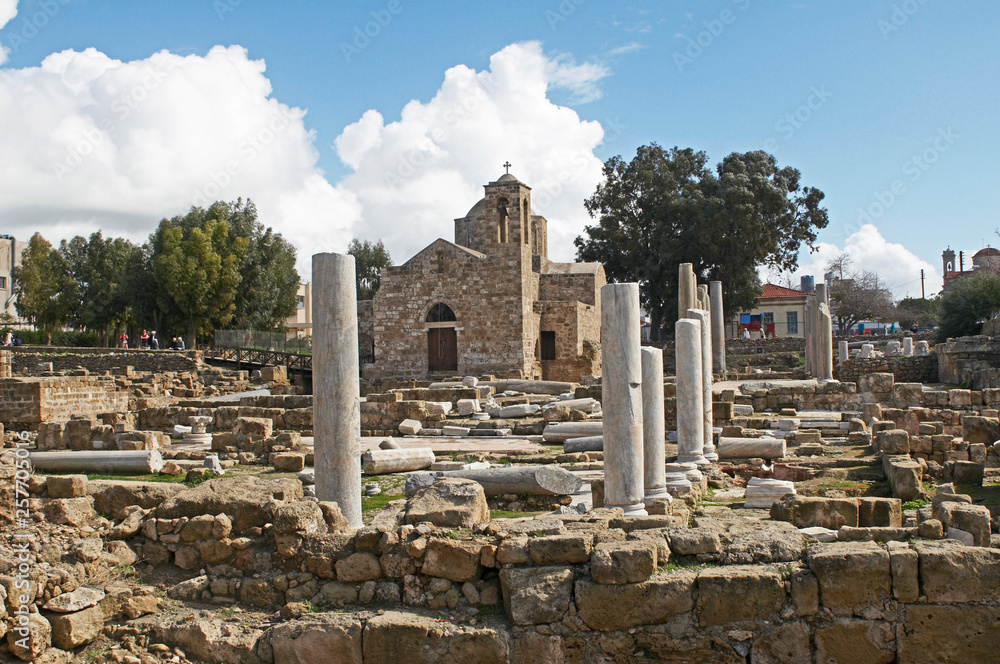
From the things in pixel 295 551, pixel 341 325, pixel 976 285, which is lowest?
pixel 295 551

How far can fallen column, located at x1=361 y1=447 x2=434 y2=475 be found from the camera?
38.8ft

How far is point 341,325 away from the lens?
7.55 m

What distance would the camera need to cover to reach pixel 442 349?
3322 centimetres

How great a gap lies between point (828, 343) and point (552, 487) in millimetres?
18085

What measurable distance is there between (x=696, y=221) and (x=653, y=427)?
33.1 m

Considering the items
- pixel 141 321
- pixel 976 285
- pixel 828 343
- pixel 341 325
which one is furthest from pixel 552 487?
pixel 141 321

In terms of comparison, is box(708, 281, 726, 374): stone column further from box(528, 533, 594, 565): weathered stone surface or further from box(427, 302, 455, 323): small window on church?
box(528, 533, 594, 565): weathered stone surface

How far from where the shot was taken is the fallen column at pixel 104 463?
37.3 ft

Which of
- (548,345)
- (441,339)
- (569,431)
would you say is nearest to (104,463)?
(569,431)

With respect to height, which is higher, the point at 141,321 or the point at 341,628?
the point at 141,321

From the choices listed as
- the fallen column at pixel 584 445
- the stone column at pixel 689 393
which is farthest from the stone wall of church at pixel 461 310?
the stone column at pixel 689 393

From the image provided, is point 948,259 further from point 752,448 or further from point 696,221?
point 752,448

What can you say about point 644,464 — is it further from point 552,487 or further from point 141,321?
point 141,321

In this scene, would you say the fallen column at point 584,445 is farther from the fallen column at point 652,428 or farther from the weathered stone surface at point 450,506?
the weathered stone surface at point 450,506
